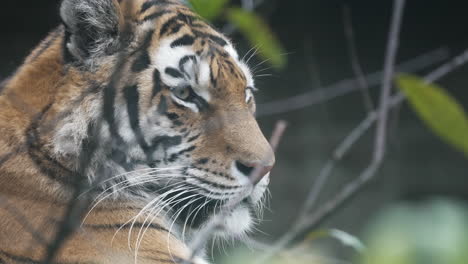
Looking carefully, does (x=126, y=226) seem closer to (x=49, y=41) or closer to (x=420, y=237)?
(x=49, y=41)

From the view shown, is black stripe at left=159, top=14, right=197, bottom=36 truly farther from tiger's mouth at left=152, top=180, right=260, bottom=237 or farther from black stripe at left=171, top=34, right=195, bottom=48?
tiger's mouth at left=152, top=180, right=260, bottom=237

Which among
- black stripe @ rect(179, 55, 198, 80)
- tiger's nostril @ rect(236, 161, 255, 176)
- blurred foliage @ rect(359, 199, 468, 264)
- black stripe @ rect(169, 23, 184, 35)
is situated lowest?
tiger's nostril @ rect(236, 161, 255, 176)

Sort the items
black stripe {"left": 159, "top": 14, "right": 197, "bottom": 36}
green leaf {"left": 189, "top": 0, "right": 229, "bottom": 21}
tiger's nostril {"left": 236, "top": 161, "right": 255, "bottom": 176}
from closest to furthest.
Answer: green leaf {"left": 189, "top": 0, "right": 229, "bottom": 21}
tiger's nostril {"left": 236, "top": 161, "right": 255, "bottom": 176}
black stripe {"left": 159, "top": 14, "right": 197, "bottom": 36}

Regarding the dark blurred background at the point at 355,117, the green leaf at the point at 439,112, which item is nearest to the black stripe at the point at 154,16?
the green leaf at the point at 439,112

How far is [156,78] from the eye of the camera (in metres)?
1.86

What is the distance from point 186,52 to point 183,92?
113 millimetres

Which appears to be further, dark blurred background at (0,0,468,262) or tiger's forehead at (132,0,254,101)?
dark blurred background at (0,0,468,262)

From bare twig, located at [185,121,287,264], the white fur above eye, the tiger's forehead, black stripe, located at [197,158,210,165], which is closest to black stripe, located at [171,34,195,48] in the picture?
the tiger's forehead

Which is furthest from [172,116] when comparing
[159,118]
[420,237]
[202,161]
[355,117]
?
[355,117]

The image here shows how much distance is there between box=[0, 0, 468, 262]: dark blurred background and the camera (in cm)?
573

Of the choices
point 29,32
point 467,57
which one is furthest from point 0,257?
point 29,32

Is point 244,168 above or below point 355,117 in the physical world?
below

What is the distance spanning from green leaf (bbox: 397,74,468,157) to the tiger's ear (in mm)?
966

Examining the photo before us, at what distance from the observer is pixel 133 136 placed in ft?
6.04
